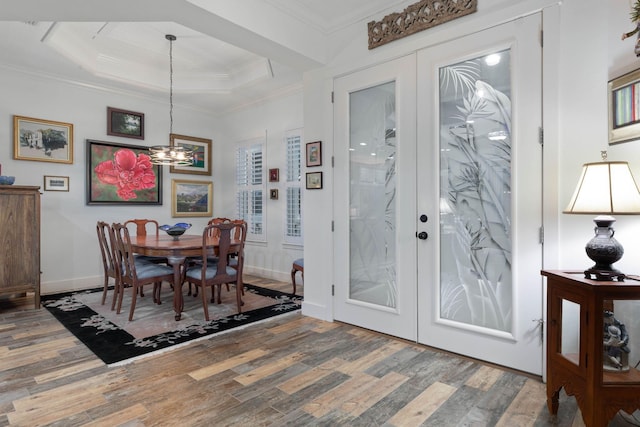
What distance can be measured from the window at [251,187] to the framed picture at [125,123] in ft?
5.21

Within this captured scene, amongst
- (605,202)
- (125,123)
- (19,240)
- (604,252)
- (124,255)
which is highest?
(125,123)

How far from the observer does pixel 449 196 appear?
2.71m

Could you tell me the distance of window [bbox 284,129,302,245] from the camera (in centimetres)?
519

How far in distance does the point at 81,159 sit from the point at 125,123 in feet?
2.70

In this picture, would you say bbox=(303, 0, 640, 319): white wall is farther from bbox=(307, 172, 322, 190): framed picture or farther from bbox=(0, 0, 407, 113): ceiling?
bbox=(307, 172, 322, 190): framed picture

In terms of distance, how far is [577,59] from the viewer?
2.14 meters

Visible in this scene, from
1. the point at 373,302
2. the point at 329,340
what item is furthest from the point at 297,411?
the point at 373,302

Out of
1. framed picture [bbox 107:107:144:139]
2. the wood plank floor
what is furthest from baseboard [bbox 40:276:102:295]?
framed picture [bbox 107:107:144:139]

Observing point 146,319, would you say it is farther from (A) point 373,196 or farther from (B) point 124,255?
(A) point 373,196

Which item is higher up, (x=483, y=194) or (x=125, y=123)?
(x=125, y=123)

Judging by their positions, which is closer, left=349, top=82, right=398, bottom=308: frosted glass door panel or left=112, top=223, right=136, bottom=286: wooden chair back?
left=349, top=82, right=398, bottom=308: frosted glass door panel

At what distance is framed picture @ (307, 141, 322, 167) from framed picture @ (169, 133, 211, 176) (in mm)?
3144

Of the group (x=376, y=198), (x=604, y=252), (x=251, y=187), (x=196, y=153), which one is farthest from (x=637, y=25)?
(x=196, y=153)

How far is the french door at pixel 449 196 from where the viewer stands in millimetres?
2342
